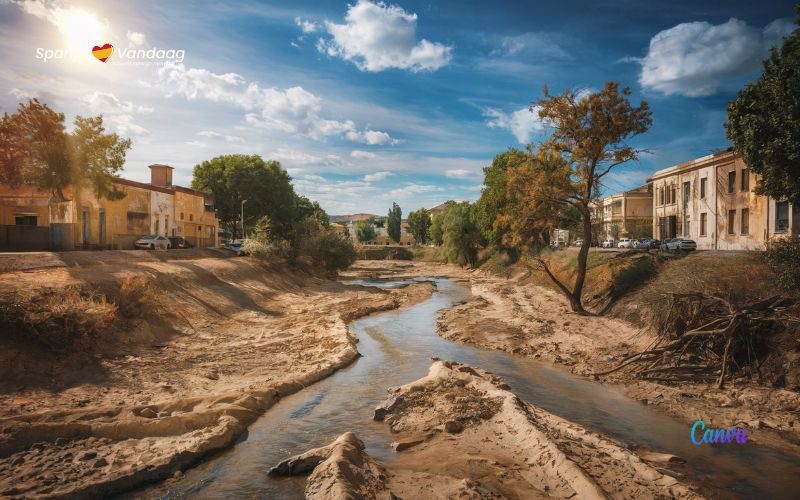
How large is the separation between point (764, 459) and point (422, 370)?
9214mm

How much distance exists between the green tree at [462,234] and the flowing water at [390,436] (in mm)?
49726

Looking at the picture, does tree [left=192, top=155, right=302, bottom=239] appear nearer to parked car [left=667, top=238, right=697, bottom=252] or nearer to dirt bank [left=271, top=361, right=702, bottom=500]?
parked car [left=667, top=238, right=697, bottom=252]

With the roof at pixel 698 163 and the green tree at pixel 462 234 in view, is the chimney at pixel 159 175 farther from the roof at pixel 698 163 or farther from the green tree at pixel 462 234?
the roof at pixel 698 163

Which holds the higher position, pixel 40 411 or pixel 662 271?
pixel 662 271

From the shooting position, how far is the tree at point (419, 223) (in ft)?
418

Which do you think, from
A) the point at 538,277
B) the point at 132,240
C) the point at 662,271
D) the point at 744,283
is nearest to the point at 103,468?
the point at 744,283

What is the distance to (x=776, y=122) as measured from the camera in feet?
61.1

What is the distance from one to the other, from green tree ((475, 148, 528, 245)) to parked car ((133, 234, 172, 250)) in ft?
112

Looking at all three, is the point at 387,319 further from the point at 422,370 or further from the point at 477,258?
the point at 477,258

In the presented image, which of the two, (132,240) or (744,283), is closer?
(744,283)

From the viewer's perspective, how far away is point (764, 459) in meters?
8.88

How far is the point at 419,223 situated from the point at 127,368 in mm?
116041

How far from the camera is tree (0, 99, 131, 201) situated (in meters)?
28.5

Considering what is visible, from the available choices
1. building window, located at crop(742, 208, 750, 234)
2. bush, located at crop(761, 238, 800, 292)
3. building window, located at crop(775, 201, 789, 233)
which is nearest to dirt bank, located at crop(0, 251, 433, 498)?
bush, located at crop(761, 238, 800, 292)
